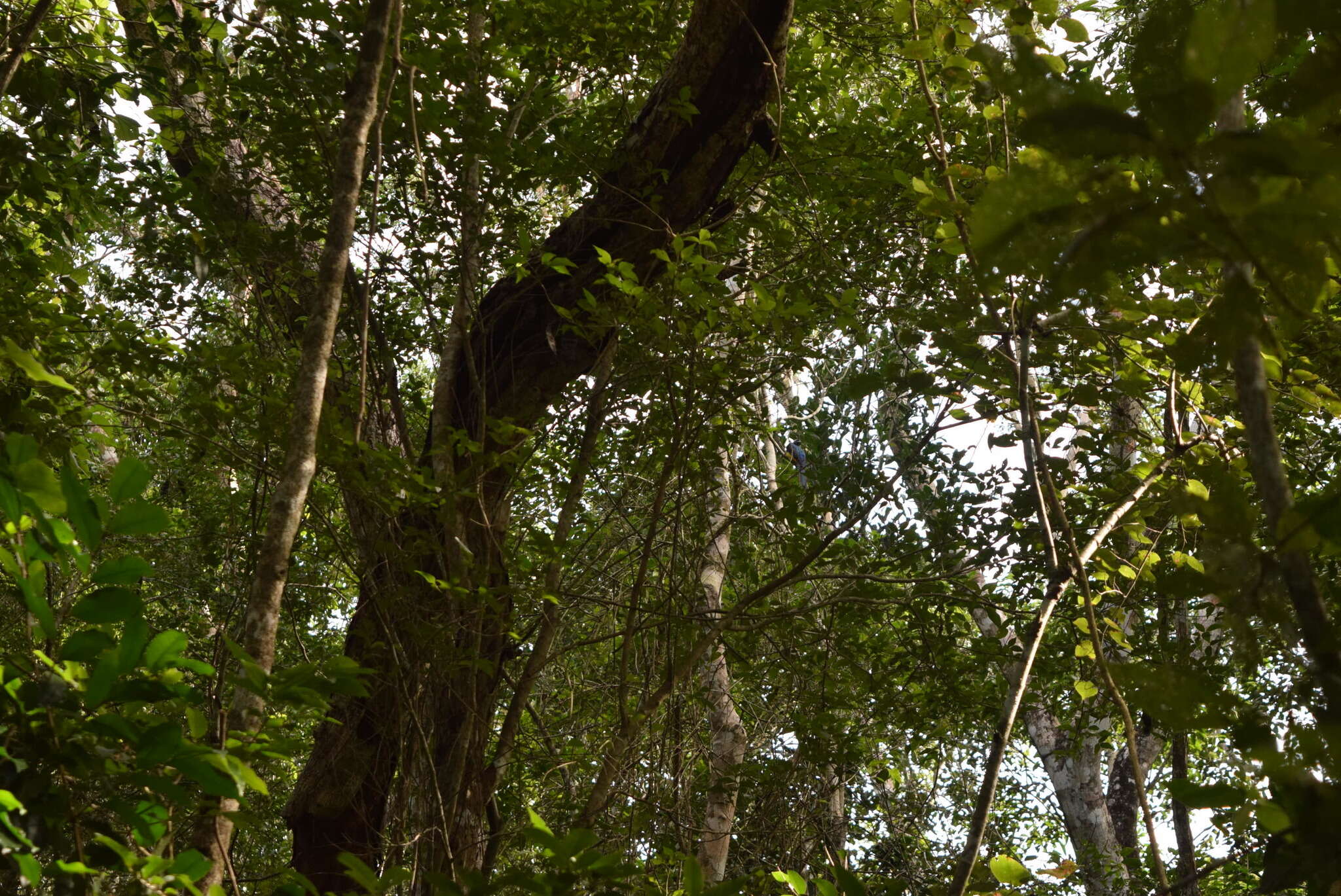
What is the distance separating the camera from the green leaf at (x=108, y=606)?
93 cm

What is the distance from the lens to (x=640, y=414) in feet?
10.2

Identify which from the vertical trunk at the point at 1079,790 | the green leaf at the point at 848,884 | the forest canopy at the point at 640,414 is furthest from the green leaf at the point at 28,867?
the vertical trunk at the point at 1079,790

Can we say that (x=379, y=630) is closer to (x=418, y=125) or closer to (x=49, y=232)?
(x=418, y=125)

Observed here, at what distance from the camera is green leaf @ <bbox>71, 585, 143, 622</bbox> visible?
0.93 meters

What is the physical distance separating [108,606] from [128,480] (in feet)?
0.53

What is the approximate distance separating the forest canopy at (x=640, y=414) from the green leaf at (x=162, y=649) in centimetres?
2

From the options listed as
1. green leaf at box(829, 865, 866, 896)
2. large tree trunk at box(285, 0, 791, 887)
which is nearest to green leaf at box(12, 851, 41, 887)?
green leaf at box(829, 865, 866, 896)

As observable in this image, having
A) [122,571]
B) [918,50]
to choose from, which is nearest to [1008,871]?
[122,571]

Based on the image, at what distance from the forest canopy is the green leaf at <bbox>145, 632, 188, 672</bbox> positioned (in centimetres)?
2

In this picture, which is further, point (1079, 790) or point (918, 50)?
point (1079, 790)

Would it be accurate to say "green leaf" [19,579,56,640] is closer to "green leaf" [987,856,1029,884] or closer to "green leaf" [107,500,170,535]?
"green leaf" [107,500,170,535]

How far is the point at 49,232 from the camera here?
116 inches

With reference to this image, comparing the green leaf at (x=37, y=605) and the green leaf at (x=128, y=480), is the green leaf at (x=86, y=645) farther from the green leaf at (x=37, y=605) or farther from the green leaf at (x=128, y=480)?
the green leaf at (x=128, y=480)

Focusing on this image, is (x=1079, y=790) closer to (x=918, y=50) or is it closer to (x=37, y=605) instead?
(x=918, y=50)
